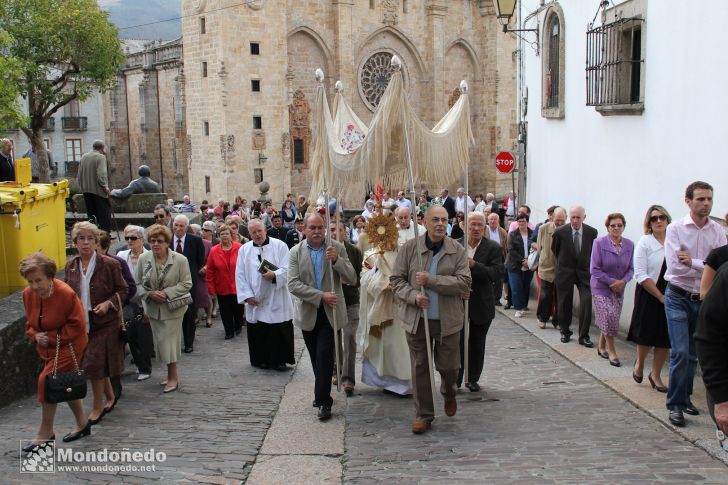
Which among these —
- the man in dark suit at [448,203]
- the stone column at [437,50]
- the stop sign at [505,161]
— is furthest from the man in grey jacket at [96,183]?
the stone column at [437,50]

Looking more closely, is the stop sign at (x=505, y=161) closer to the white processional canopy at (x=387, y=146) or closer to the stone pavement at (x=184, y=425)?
the stone pavement at (x=184, y=425)

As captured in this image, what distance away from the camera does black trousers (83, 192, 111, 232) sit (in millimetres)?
13094

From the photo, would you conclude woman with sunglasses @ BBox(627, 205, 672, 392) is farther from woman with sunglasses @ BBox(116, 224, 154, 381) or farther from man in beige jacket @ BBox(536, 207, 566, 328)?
woman with sunglasses @ BBox(116, 224, 154, 381)

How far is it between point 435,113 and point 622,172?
97.5 ft

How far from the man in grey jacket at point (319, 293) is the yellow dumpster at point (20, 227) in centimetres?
321

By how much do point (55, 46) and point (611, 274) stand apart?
25020 millimetres

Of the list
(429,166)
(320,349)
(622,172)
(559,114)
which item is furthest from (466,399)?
(559,114)

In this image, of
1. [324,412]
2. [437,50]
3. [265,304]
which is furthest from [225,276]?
[437,50]

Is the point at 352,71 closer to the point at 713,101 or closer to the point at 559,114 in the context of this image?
the point at 559,114

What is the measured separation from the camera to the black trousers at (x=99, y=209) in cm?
1309

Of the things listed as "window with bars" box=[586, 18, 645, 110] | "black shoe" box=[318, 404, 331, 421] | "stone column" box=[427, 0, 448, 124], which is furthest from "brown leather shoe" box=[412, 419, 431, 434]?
"stone column" box=[427, 0, 448, 124]

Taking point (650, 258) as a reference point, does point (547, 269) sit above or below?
below

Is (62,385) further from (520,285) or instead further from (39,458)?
(520,285)

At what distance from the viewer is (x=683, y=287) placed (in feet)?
20.6
